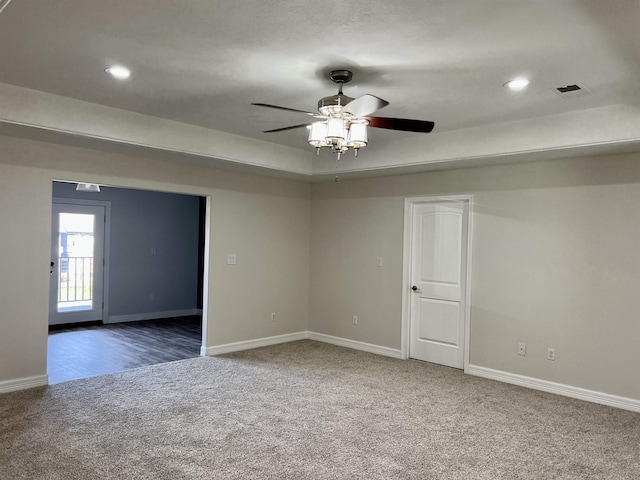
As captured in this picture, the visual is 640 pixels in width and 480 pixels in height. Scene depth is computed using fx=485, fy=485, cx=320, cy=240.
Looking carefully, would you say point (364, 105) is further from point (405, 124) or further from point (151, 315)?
point (151, 315)

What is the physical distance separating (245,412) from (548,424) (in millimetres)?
2438

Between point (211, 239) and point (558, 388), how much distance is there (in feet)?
13.5

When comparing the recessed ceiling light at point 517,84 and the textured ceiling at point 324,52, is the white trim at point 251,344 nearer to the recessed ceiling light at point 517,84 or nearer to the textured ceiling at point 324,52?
the textured ceiling at point 324,52

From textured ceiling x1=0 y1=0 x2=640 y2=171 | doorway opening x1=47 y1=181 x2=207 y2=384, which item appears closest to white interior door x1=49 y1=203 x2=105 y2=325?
doorway opening x1=47 y1=181 x2=207 y2=384

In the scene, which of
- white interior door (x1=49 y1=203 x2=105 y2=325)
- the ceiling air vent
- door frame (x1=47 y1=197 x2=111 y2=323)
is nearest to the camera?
the ceiling air vent

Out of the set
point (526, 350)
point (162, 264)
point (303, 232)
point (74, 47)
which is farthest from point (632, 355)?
point (162, 264)

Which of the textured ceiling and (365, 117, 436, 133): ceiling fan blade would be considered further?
(365, 117, 436, 133): ceiling fan blade

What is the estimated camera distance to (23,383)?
4.44 m

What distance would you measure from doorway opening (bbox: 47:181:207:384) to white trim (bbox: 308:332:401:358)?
1.67 m

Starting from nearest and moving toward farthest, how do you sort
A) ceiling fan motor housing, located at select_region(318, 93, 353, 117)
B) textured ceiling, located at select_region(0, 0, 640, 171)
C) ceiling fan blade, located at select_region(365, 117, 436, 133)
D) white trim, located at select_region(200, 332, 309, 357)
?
1. textured ceiling, located at select_region(0, 0, 640, 171)
2. ceiling fan blade, located at select_region(365, 117, 436, 133)
3. ceiling fan motor housing, located at select_region(318, 93, 353, 117)
4. white trim, located at select_region(200, 332, 309, 357)

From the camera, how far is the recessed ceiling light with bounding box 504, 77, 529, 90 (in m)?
3.40

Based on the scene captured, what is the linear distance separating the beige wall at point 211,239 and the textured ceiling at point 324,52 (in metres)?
0.93

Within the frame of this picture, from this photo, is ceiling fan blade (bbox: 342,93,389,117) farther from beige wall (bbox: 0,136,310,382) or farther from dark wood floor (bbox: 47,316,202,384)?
dark wood floor (bbox: 47,316,202,384)

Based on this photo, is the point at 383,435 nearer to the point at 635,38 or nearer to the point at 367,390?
the point at 367,390
